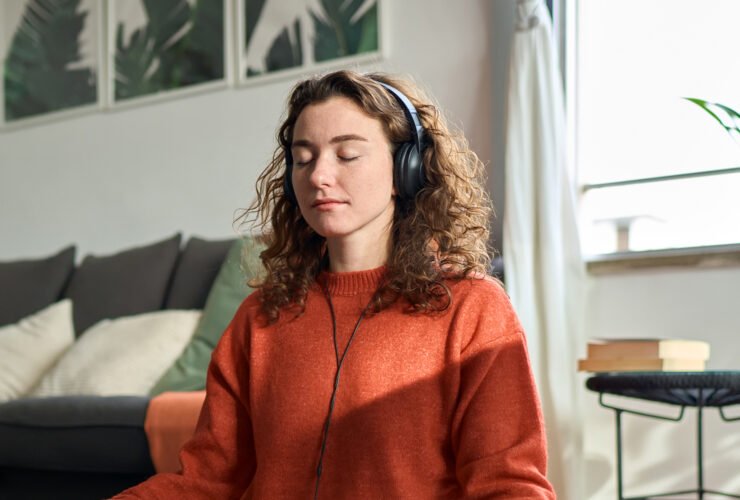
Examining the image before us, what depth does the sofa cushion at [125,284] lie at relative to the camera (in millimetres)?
3512

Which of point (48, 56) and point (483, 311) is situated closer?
point (483, 311)

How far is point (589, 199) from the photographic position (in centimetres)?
310

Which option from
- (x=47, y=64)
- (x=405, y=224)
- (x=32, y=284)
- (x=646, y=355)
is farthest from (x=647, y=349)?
(x=47, y=64)

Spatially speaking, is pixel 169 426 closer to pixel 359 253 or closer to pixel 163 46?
pixel 359 253

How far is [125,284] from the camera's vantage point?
357 centimetres

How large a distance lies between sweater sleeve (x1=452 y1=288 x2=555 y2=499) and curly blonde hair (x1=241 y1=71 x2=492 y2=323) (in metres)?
0.09

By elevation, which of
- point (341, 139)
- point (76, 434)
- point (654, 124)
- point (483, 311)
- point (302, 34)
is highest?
point (302, 34)

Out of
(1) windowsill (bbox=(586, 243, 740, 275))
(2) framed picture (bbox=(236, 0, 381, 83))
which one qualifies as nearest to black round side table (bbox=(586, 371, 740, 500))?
(1) windowsill (bbox=(586, 243, 740, 275))

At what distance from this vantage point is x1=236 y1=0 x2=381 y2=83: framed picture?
139 inches

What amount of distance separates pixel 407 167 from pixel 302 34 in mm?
2532

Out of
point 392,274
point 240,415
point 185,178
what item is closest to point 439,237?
point 392,274

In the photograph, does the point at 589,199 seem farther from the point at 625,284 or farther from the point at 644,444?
the point at 644,444

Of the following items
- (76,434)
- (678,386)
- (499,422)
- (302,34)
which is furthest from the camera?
(302,34)

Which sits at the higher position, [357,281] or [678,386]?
[357,281]
